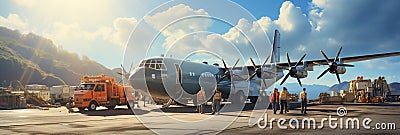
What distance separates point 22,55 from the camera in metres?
183

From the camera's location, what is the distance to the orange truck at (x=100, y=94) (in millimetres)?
21484

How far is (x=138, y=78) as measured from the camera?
20.1 meters

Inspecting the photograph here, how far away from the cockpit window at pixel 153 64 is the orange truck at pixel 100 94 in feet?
13.4

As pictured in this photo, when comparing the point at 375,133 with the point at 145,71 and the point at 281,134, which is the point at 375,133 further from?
the point at 145,71

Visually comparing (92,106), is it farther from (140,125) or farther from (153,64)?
(140,125)

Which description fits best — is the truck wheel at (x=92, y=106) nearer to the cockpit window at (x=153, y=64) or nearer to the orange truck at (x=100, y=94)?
the orange truck at (x=100, y=94)

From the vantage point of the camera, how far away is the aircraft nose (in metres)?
20.1

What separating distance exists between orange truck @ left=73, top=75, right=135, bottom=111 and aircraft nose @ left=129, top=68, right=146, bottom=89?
3575 mm

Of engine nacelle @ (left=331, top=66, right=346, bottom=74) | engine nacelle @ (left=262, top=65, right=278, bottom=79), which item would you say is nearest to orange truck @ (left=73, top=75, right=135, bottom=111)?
engine nacelle @ (left=262, top=65, right=278, bottom=79)

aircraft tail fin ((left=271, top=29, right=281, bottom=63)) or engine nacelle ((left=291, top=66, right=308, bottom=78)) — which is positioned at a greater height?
aircraft tail fin ((left=271, top=29, right=281, bottom=63))

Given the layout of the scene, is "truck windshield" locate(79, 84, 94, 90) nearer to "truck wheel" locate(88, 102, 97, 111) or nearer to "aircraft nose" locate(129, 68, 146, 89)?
"truck wheel" locate(88, 102, 97, 111)

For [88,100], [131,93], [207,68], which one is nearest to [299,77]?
[207,68]

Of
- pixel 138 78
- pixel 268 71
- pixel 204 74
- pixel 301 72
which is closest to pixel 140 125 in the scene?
pixel 138 78

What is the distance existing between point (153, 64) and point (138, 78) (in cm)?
140
